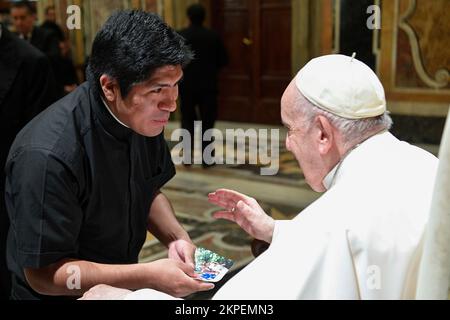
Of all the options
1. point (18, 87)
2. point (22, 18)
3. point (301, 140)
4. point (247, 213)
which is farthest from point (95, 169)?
point (22, 18)

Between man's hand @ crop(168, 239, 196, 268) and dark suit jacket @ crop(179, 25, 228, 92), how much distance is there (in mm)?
5228

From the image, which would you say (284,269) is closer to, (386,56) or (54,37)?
(54,37)

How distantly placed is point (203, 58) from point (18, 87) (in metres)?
4.54

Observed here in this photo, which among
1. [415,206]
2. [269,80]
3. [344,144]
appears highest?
[344,144]

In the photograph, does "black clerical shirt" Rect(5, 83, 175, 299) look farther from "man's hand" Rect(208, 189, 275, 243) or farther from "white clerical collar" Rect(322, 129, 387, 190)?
"white clerical collar" Rect(322, 129, 387, 190)

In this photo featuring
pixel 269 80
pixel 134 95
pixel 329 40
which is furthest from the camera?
pixel 269 80

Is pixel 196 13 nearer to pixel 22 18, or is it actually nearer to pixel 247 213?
pixel 22 18

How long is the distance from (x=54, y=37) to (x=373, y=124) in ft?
20.8

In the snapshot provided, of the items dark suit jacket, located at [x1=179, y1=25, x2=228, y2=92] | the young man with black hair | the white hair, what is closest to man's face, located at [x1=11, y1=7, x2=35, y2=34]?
dark suit jacket, located at [x1=179, y1=25, x2=228, y2=92]

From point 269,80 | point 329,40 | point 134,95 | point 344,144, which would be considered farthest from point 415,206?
point 269,80

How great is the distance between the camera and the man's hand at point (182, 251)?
6.86 feet

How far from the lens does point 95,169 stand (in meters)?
1.87
